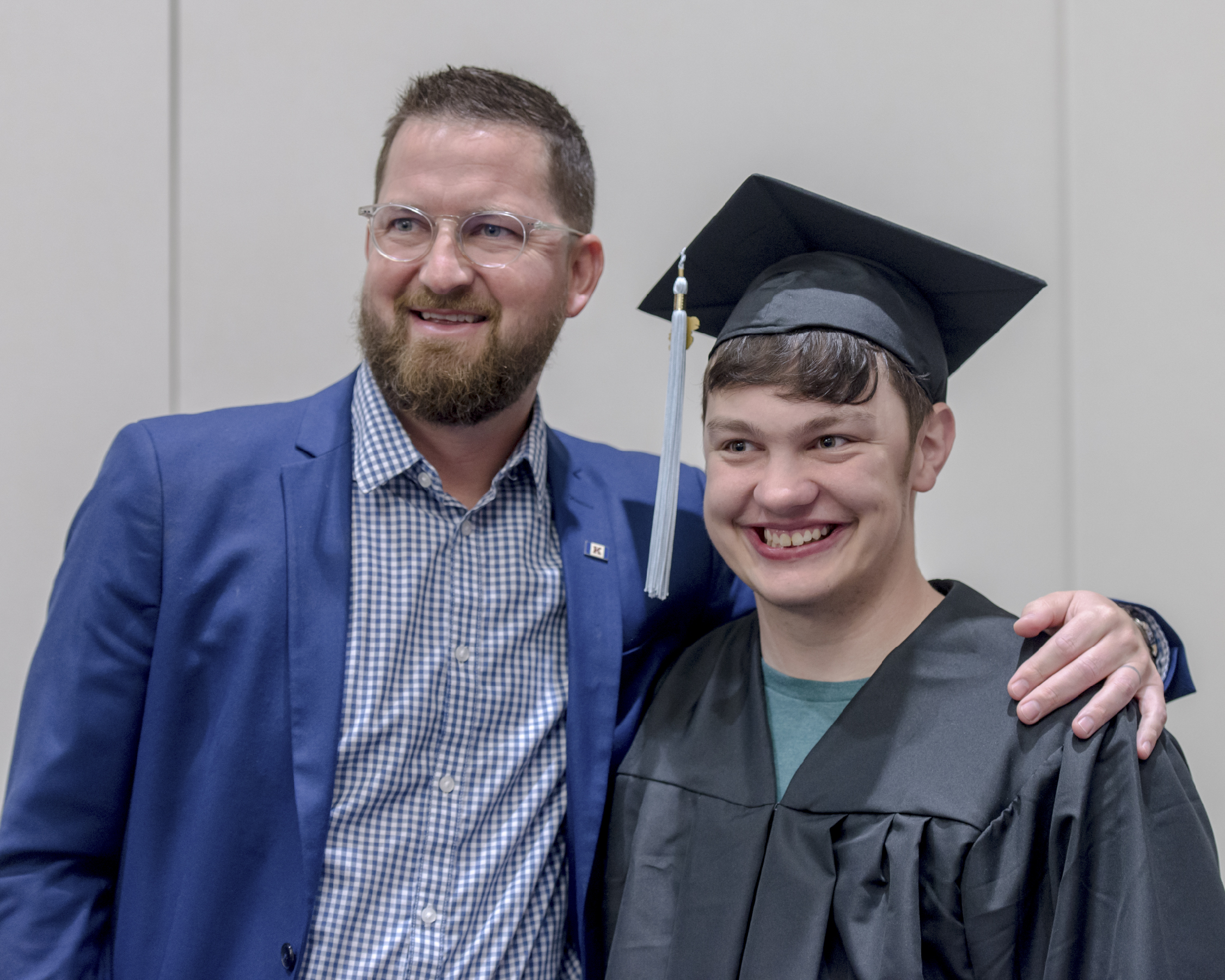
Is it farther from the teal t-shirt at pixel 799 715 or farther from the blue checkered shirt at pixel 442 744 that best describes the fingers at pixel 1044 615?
the blue checkered shirt at pixel 442 744

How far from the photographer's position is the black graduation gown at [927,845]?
3.93ft

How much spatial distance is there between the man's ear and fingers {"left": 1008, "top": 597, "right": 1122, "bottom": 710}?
96 cm

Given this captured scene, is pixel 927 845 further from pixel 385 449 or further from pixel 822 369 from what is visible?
pixel 385 449

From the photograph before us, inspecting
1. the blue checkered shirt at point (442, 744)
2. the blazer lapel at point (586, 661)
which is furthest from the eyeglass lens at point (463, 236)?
the blazer lapel at point (586, 661)

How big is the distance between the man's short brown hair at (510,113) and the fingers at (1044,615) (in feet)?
3.27

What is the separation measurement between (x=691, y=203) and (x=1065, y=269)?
0.97m

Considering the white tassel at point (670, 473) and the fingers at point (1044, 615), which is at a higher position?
the white tassel at point (670, 473)

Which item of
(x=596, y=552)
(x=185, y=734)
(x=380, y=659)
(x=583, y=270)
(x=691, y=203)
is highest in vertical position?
(x=691, y=203)

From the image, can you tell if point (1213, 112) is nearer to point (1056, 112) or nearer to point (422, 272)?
point (1056, 112)

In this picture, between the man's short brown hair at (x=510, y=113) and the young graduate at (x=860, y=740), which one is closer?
the young graduate at (x=860, y=740)

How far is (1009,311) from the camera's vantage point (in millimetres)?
1531

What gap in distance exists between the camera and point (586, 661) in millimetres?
1603

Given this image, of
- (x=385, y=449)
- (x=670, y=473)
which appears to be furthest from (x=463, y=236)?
(x=670, y=473)

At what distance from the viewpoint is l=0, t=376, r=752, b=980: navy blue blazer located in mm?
1420
